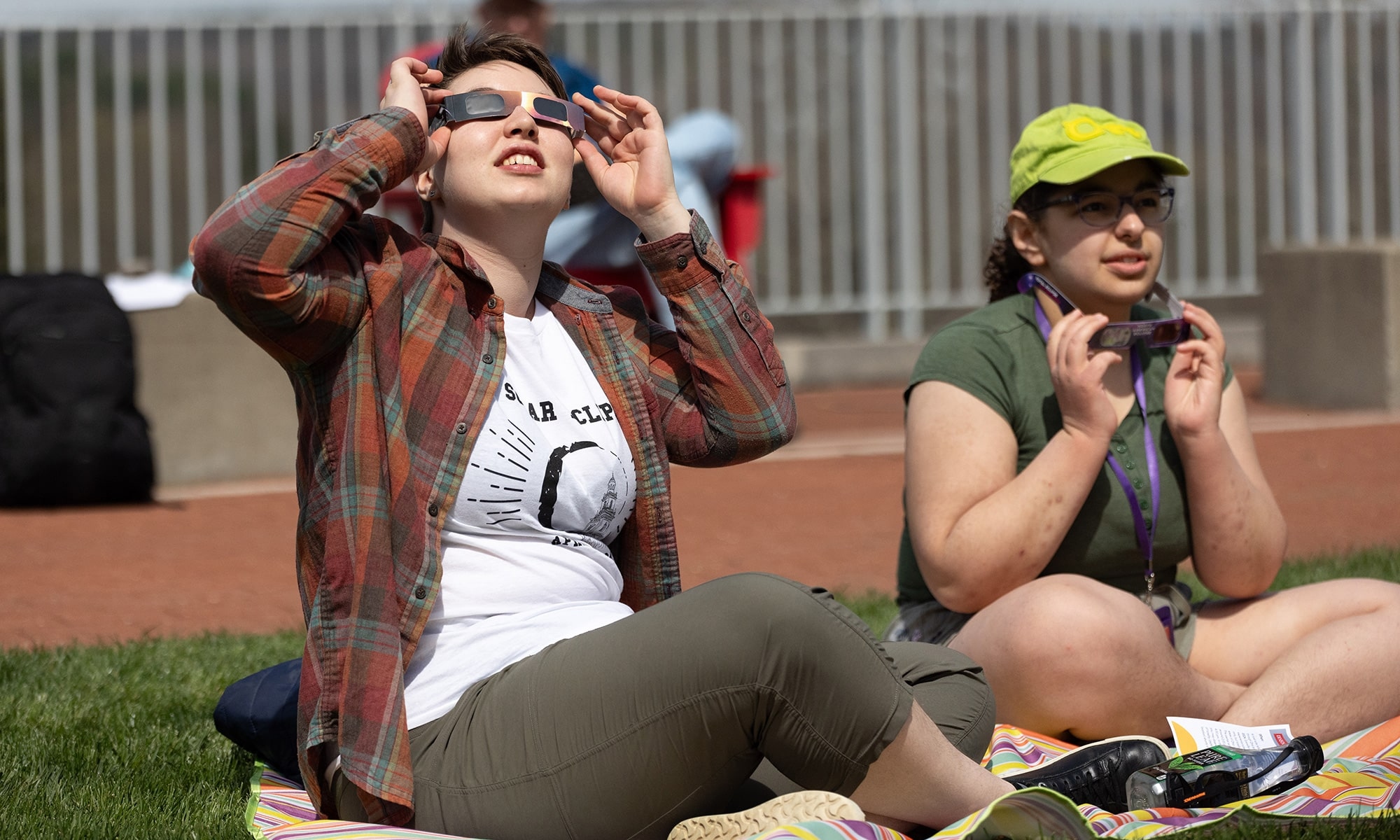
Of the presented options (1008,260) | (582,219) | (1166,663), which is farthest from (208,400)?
(1166,663)

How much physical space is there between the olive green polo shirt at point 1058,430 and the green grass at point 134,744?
0.84m

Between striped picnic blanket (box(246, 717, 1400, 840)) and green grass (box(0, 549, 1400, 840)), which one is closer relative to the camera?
striped picnic blanket (box(246, 717, 1400, 840))

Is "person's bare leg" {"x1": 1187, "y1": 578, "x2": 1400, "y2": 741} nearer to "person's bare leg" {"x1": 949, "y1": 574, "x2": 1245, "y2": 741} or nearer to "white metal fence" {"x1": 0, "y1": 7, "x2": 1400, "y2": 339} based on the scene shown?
"person's bare leg" {"x1": 949, "y1": 574, "x2": 1245, "y2": 741}

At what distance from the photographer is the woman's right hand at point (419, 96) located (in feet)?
8.85

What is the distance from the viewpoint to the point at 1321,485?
6961 millimetres

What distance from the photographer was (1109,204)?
11.5 feet

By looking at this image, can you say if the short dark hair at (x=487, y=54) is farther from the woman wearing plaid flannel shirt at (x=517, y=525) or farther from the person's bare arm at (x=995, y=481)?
the person's bare arm at (x=995, y=481)

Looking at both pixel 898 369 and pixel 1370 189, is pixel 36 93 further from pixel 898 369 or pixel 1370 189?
→ pixel 1370 189

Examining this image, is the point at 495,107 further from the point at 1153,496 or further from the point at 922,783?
the point at 1153,496

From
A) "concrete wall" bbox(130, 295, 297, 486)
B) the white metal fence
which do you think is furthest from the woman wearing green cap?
the white metal fence

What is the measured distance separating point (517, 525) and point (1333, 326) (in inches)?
306

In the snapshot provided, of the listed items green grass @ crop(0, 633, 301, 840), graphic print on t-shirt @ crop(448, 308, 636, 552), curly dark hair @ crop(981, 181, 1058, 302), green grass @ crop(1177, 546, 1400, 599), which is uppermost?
Answer: curly dark hair @ crop(981, 181, 1058, 302)

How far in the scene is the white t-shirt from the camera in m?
2.57

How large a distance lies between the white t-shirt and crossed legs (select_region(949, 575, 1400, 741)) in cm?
89
